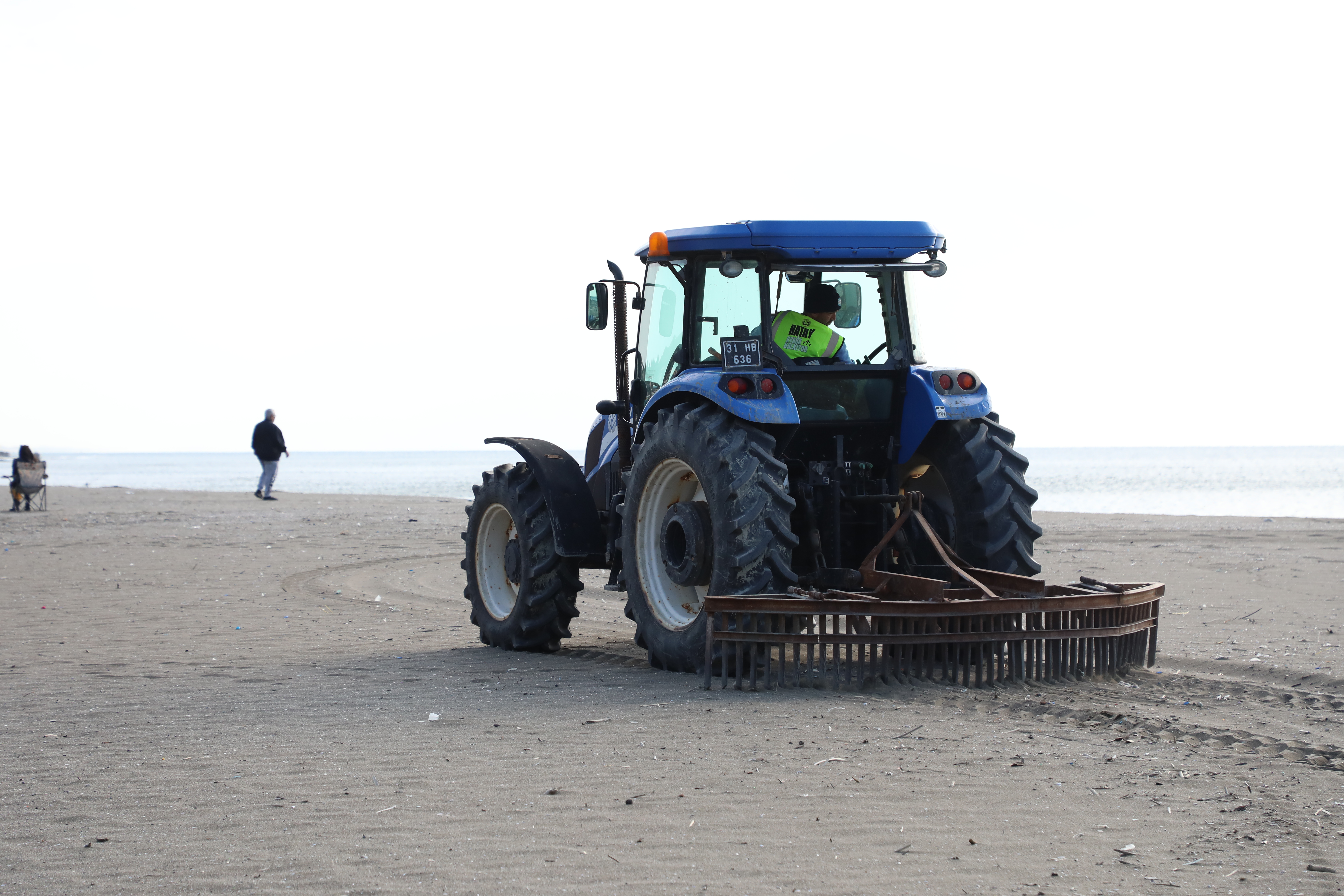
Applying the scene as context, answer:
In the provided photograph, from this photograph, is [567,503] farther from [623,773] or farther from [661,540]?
[623,773]

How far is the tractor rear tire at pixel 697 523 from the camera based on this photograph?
20.1ft

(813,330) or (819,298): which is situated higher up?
(819,298)

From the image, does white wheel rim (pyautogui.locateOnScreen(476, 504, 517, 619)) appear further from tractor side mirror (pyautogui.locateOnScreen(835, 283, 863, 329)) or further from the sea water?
the sea water

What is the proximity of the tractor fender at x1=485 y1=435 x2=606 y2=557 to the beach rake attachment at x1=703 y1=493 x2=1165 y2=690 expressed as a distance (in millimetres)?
1573

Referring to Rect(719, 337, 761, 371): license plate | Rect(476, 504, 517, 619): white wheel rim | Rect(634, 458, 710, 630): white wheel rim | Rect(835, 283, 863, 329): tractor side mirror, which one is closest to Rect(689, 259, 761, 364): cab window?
Rect(719, 337, 761, 371): license plate

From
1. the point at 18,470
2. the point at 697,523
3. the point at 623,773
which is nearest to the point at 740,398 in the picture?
the point at 697,523

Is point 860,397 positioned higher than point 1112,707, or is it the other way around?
point 860,397

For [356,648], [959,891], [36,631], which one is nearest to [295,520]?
[36,631]

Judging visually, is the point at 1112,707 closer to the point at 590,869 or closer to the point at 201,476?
the point at 590,869

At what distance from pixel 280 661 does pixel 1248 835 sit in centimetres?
548

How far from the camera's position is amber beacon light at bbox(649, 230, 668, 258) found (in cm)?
698

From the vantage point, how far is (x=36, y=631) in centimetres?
873

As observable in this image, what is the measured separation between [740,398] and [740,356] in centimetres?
35

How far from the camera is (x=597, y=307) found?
7668mm
